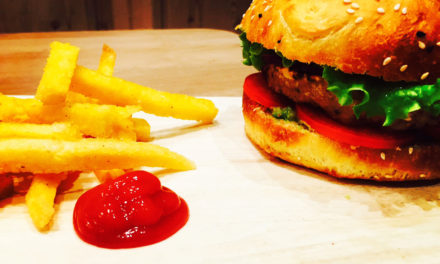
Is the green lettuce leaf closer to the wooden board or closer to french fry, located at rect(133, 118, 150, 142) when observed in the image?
the wooden board

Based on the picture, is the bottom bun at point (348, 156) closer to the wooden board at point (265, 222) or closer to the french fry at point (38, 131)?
the wooden board at point (265, 222)

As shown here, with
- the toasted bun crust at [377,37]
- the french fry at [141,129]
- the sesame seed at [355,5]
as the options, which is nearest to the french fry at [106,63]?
the french fry at [141,129]

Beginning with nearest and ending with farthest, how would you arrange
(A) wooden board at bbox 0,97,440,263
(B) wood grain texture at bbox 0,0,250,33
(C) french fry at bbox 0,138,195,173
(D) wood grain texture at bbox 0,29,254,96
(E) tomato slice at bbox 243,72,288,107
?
(A) wooden board at bbox 0,97,440,263
(C) french fry at bbox 0,138,195,173
(E) tomato slice at bbox 243,72,288,107
(D) wood grain texture at bbox 0,29,254,96
(B) wood grain texture at bbox 0,0,250,33

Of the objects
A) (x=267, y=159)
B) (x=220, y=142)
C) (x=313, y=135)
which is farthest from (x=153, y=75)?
(x=313, y=135)

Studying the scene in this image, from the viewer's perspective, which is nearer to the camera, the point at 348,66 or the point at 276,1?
the point at 348,66

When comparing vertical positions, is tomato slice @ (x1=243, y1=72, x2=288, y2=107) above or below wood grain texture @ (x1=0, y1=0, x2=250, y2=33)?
above

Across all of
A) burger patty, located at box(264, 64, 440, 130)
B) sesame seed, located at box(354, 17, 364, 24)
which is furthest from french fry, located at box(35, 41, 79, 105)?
sesame seed, located at box(354, 17, 364, 24)

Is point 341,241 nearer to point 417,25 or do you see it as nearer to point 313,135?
point 313,135
